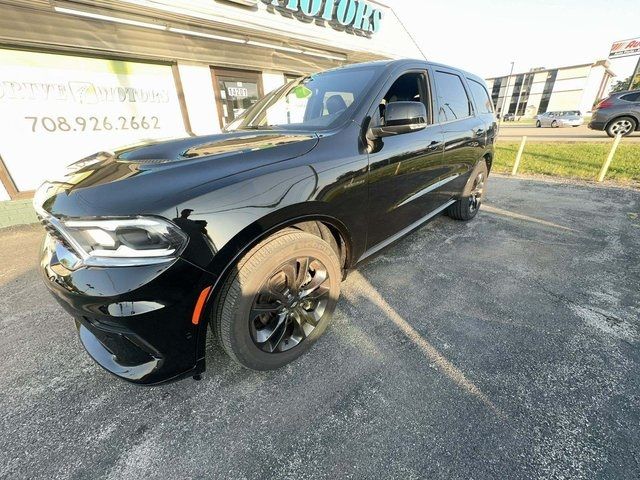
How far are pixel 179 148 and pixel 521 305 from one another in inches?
111

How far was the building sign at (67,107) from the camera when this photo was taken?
4.39m

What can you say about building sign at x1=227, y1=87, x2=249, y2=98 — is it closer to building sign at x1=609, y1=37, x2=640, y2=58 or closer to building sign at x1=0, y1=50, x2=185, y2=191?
building sign at x1=0, y1=50, x2=185, y2=191

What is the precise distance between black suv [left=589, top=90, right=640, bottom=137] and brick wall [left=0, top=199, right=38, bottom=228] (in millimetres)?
18198

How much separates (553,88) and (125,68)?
2867 inches

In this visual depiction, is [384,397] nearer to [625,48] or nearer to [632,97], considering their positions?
[632,97]

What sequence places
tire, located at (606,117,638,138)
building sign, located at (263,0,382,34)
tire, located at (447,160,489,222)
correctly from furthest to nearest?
tire, located at (606,117,638,138) < building sign, located at (263,0,382,34) < tire, located at (447,160,489,222)

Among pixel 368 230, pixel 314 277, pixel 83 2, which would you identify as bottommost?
pixel 314 277

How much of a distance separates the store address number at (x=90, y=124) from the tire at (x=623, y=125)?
1643 cm

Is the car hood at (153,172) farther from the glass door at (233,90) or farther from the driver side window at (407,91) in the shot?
the glass door at (233,90)

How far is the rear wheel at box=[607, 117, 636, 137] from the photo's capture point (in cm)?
1163

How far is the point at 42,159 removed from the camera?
4.76m

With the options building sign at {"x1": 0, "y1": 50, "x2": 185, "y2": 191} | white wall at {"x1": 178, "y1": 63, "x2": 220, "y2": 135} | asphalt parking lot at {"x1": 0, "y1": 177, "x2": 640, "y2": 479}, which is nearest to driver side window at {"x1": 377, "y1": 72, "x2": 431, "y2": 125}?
asphalt parking lot at {"x1": 0, "y1": 177, "x2": 640, "y2": 479}

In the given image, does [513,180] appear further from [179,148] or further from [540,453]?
[179,148]

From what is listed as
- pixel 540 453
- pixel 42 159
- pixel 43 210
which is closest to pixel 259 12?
pixel 42 159
